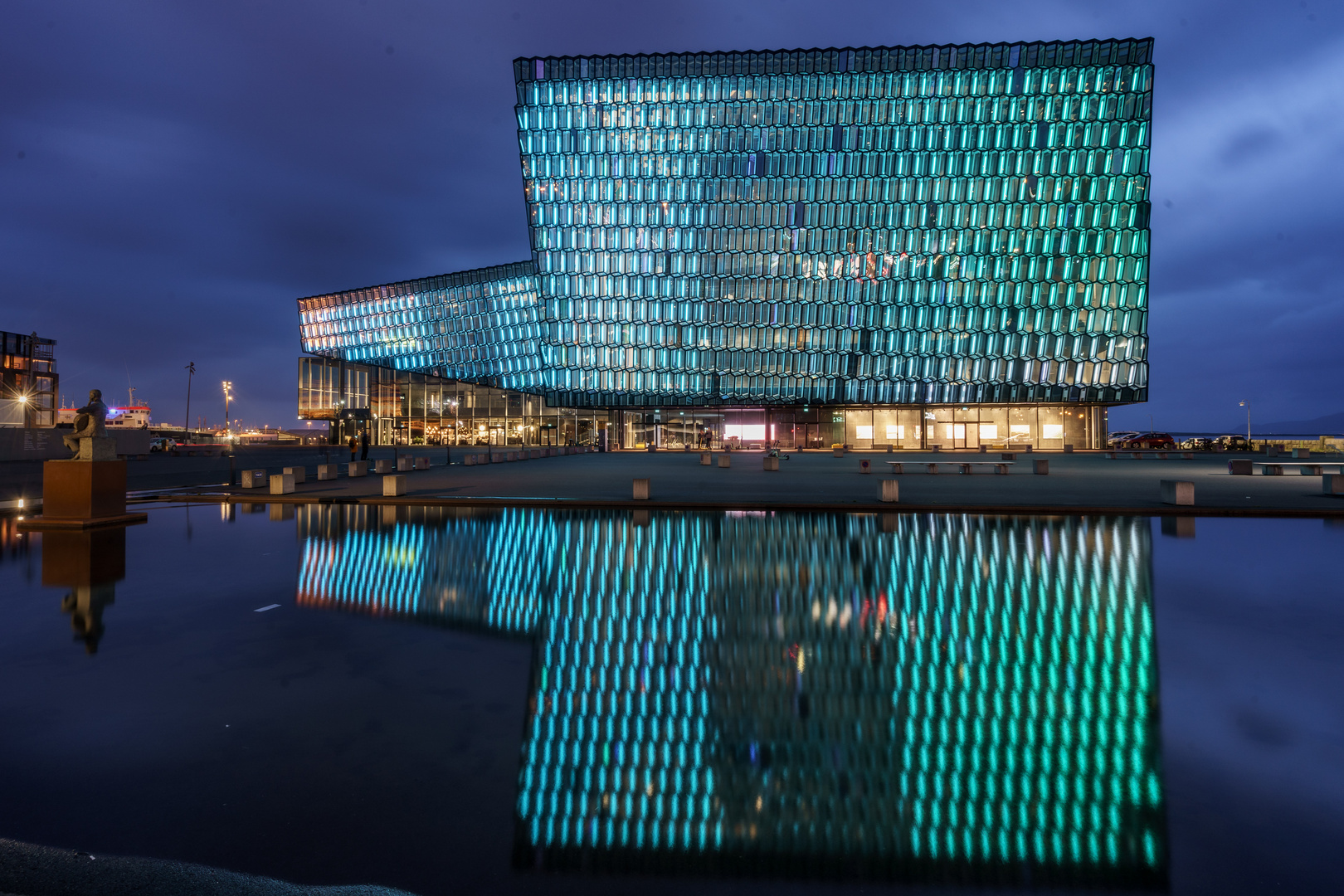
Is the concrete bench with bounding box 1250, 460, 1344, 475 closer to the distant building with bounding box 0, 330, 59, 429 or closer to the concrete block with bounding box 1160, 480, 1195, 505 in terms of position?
the concrete block with bounding box 1160, 480, 1195, 505

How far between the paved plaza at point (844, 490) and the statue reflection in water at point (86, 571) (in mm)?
6094

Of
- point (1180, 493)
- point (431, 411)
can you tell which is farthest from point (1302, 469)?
point (431, 411)

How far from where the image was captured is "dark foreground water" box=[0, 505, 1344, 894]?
306 centimetres

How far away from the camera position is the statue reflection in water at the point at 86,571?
263 inches

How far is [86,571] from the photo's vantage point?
9109 millimetres

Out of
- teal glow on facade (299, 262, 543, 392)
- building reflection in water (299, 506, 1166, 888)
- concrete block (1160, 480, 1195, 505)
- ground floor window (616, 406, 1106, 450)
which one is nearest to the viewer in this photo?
building reflection in water (299, 506, 1166, 888)

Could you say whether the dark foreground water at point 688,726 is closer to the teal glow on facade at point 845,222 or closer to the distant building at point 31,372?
the teal glow on facade at point 845,222

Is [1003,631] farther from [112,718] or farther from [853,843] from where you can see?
[112,718]

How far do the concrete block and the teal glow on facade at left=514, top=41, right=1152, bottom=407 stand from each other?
155 feet

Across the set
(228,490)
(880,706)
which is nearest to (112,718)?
(880,706)

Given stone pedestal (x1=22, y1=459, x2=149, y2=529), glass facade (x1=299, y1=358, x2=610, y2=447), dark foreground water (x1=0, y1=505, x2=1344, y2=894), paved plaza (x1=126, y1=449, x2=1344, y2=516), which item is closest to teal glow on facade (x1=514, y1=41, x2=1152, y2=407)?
glass facade (x1=299, y1=358, x2=610, y2=447)

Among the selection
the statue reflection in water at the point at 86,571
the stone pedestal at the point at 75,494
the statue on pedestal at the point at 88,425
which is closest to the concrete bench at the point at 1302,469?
the statue reflection in water at the point at 86,571

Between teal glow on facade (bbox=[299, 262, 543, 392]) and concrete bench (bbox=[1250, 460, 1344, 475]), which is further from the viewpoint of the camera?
teal glow on facade (bbox=[299, 262, 543, 392])

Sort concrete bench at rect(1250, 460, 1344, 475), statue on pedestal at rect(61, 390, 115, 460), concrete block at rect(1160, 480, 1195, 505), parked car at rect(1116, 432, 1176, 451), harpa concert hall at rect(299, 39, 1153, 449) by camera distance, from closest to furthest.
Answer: statue on pedestal at rect(61, 390, 115, 460), concrete block at rect(1160, 480, 1195, 505), concrete bench at rect(1250, 460, 1344, 475), harpa concert hall at rect(299, 39, 1153, 449), parked car at rect(1116, 432, 1176, 451)
